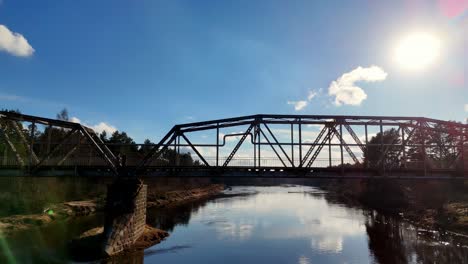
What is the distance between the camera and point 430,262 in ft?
92.2

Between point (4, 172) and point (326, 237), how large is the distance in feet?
122

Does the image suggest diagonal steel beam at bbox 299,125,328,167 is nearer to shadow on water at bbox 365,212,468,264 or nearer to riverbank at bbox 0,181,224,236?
shadow on water at bbox 365,212,468,264

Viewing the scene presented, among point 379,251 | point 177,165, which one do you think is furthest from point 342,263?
point 177,165

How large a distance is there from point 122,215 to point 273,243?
16.7 metres

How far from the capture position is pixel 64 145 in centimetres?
6212

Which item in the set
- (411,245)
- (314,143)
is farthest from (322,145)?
(411,245)

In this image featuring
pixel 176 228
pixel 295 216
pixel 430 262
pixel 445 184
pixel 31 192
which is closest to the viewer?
pixel 430 262

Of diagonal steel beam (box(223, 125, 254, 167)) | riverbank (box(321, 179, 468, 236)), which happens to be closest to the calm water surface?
riverbank (box(321, 179, 468, 236))

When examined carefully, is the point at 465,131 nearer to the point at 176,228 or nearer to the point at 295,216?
the point at 295,216

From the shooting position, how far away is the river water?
29.3 meters

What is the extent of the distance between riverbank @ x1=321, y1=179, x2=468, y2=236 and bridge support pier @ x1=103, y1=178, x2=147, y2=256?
3970cm

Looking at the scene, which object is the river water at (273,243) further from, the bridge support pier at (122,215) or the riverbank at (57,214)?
the riverbank at (57,214)

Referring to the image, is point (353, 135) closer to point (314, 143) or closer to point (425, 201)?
point (314, 143)

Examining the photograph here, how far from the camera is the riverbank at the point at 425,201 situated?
45.9 m
